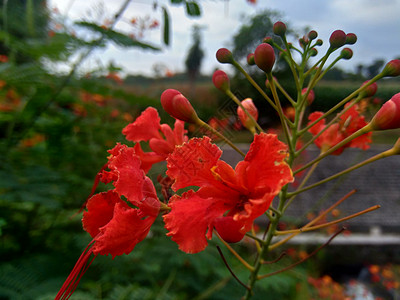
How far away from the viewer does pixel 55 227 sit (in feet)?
7.04

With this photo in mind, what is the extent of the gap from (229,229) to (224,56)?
1.71ft

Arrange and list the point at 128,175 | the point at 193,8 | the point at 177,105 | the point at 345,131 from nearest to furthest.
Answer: the point at 128,175 < the point at 177,105 < the point at 345,131 < the point at 193,8

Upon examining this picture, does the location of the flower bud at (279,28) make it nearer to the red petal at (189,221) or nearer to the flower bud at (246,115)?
the flower bud at (246,115)

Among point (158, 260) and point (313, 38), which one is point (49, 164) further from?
point (313, 38)

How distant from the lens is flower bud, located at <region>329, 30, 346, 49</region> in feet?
2.69

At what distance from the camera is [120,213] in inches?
25.9

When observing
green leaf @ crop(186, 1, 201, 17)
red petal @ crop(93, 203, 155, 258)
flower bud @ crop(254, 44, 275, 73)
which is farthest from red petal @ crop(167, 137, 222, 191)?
green leaf @ crop(186, 1, 201, 17)

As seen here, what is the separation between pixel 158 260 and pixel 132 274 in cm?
25

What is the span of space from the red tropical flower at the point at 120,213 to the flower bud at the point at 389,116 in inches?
23.3

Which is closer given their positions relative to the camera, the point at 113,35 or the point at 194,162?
the point at 194,162

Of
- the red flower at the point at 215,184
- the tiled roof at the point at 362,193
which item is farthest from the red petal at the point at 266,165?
the tiled roof at the point at 362,193

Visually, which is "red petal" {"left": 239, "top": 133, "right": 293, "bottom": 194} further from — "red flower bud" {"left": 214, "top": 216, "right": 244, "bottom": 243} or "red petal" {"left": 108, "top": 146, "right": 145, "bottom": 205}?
"red petal" {"left": 108, "top": 146, "right": 145, "bottom": 205}

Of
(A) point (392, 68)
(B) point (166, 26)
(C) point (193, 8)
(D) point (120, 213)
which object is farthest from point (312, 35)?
(B) point (166, 26)

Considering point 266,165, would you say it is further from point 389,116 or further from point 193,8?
point 193,8
